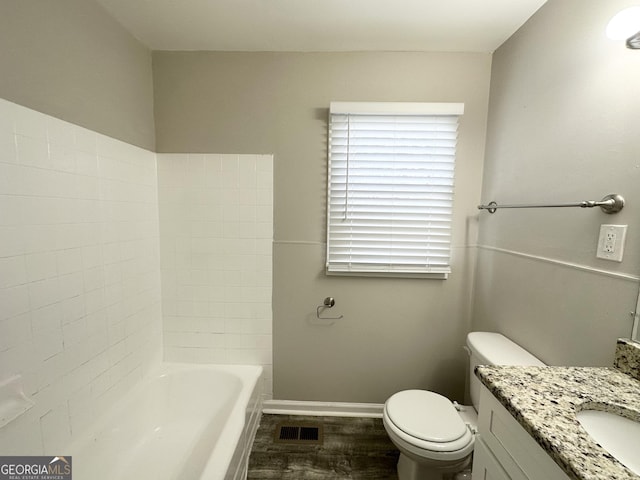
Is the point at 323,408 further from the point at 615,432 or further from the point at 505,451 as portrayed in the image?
the point at 615,432

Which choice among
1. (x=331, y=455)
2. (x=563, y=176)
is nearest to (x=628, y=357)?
(x=563, y=176)

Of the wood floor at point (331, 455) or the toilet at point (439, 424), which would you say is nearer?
the toilet at point (439, 424)

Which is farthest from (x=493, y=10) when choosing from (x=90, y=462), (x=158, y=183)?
(x=90, y=462)

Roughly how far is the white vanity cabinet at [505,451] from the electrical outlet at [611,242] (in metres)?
0.65

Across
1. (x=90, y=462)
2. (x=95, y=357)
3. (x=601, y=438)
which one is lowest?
(x=90, y=462)

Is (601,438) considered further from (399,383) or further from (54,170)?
(54,170)

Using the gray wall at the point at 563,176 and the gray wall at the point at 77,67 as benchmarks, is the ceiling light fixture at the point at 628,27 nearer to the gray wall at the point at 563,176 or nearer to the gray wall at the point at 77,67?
the gray wall at the point at 563,176

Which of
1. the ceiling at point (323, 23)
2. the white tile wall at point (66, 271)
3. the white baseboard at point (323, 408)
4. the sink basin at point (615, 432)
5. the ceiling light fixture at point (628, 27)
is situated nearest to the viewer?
the sink basin at point (615, 432)

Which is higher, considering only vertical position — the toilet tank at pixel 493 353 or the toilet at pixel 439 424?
the toilet tank at pixel 493 353

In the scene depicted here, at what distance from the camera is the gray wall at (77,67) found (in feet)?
3.32

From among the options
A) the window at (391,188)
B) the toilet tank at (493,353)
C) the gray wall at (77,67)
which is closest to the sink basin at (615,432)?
the toilet tank at (493,353)

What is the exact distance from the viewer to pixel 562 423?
66cm

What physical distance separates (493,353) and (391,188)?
1.05 m

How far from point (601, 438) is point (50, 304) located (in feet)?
6.33
